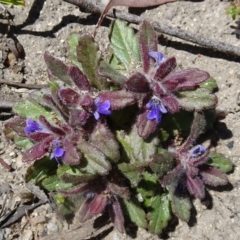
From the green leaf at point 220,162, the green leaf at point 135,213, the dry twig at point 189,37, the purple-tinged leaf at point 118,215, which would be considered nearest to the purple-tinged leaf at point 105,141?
the purple-tinged leaf at point 118,215

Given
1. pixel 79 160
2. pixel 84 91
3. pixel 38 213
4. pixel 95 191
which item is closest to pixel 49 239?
pixel 38 213

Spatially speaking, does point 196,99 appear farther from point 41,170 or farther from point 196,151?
point 41,170

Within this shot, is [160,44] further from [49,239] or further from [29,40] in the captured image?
[49,239]

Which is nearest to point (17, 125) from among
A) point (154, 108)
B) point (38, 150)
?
point (38, 150)

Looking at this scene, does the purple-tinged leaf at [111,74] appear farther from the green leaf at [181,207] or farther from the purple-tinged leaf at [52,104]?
the green leaf at [181,207]

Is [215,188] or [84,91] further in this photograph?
[215,188]

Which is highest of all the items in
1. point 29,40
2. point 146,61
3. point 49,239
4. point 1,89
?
point 146,61

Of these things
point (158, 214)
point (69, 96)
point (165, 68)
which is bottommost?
point (158, 214)
